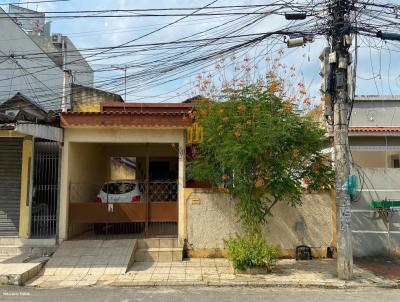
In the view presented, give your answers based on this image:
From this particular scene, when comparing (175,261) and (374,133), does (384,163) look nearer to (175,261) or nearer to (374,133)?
(374,133)

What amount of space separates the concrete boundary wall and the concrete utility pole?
247cm

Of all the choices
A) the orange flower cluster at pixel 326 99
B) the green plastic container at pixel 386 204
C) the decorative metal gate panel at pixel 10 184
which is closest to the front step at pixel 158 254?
the decorative metal gate panel at pixel 10 184

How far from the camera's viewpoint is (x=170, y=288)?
355 inches

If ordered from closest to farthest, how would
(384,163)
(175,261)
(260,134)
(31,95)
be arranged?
(260,134) < (175,261) < (384,163) < (31,95)

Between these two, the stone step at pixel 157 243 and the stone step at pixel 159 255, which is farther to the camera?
the stone step at pixel 157 243

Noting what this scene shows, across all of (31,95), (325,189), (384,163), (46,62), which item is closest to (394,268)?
(325,189)

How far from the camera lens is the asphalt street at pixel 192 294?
794cm

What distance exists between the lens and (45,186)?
12711 millimetres

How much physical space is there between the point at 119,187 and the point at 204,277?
4606 millimetres

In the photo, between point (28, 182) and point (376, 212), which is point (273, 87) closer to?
point (376, 212)

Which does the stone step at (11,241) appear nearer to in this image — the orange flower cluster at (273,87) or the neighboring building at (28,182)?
the neighboring building at (28,182)

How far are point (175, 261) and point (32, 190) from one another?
15.4 ft

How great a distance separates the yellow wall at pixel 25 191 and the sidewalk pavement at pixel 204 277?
8.01 feet

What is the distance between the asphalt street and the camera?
7.94 m
